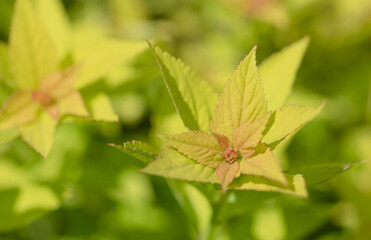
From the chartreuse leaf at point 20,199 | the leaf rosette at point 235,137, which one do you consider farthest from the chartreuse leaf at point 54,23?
the leaf rosette at point 235,137

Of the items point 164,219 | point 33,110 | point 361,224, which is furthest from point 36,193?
point 361,224

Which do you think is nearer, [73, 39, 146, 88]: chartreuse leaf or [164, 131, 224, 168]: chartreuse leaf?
[164, 131, 224, 168]: chartreuse leaf

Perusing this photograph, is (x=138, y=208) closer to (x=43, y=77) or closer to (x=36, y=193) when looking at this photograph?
(x=36, y=193)

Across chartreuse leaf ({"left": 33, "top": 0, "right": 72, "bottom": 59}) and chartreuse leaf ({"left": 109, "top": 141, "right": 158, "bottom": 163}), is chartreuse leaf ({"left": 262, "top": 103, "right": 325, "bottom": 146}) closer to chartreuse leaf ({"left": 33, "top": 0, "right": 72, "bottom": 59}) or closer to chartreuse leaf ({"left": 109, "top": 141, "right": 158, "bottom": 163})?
chartreuse leaf ({"left": 109, "top": 141, "right": 158, "bottom": 163})

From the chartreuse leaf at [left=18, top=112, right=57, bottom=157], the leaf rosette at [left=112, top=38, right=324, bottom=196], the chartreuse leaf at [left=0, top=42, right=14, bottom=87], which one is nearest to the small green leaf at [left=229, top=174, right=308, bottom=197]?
the leaf rosette at [left=112, top=38, right=324, bottom=196]

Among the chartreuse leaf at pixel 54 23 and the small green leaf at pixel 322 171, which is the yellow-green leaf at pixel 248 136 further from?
the chartreuse leaf at pixel 54 23
